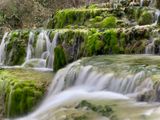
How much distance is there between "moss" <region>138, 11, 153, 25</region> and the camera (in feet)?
47.0

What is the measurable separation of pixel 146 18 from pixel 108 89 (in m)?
6.53

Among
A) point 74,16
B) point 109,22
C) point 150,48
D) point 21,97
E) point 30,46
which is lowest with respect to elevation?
point 21,97

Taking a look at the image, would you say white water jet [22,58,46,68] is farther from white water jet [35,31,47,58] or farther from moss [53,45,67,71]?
moss [53,45,67,71]

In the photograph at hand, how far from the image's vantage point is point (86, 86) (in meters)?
8.97

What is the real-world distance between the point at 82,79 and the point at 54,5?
19.1 metres

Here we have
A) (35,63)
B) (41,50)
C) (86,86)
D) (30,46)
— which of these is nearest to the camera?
(86,86)

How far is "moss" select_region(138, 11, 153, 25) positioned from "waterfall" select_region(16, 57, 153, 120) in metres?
5.31

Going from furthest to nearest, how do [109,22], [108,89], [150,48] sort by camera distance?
[109,22]
[150,48]
[108,89]

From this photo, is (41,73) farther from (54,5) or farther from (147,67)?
(54,5)

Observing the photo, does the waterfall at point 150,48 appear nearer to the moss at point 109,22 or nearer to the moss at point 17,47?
the moss at point 109,22

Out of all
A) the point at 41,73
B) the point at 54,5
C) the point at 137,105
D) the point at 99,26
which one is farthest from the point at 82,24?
the point at 54,5

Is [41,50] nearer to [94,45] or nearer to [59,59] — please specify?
[94,45]

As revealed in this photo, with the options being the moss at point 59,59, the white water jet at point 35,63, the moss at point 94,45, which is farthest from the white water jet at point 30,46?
the moss at point 59,59

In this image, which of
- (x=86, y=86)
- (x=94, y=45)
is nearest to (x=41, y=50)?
(x=94, y=45)
